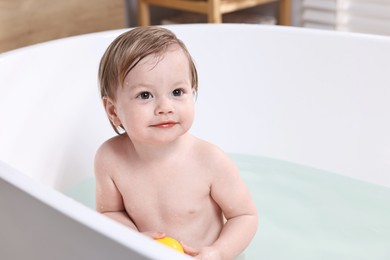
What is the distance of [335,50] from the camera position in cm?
153

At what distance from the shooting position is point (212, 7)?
220 centimetres

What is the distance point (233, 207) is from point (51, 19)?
141cm

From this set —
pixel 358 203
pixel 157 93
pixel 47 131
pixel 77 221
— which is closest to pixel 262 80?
pixel 358 203

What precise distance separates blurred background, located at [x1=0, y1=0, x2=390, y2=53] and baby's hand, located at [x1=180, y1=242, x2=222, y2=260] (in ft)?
4.29

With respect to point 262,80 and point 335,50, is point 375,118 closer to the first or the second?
point 335,50

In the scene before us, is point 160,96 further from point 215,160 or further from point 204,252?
point 204,252

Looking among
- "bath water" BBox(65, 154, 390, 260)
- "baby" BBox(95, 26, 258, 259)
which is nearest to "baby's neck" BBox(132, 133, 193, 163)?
"baby" BBox(95, 26, 258, 259)

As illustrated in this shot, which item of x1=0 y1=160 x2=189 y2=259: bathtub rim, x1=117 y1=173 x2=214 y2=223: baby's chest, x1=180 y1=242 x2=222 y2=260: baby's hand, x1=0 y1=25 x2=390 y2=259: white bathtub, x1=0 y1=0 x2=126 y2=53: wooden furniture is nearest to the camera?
x1=0 y1=160 x2=189 y2=259: bathtub rim

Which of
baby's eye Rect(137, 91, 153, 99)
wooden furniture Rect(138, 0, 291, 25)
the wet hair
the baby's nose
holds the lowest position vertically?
wooden furniture Rect(138, 0, 291, 25)

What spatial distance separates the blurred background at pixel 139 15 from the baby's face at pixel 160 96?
1.21 m

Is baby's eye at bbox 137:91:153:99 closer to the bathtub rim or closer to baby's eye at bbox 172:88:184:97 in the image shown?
baby's eye at bbox 172:88:184:97

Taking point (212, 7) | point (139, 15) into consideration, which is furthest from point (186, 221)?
point (139, 15)

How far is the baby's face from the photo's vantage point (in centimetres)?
102

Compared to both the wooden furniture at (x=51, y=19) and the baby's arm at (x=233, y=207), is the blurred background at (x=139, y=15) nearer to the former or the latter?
the wooden furniture at (x=51, y=19)
